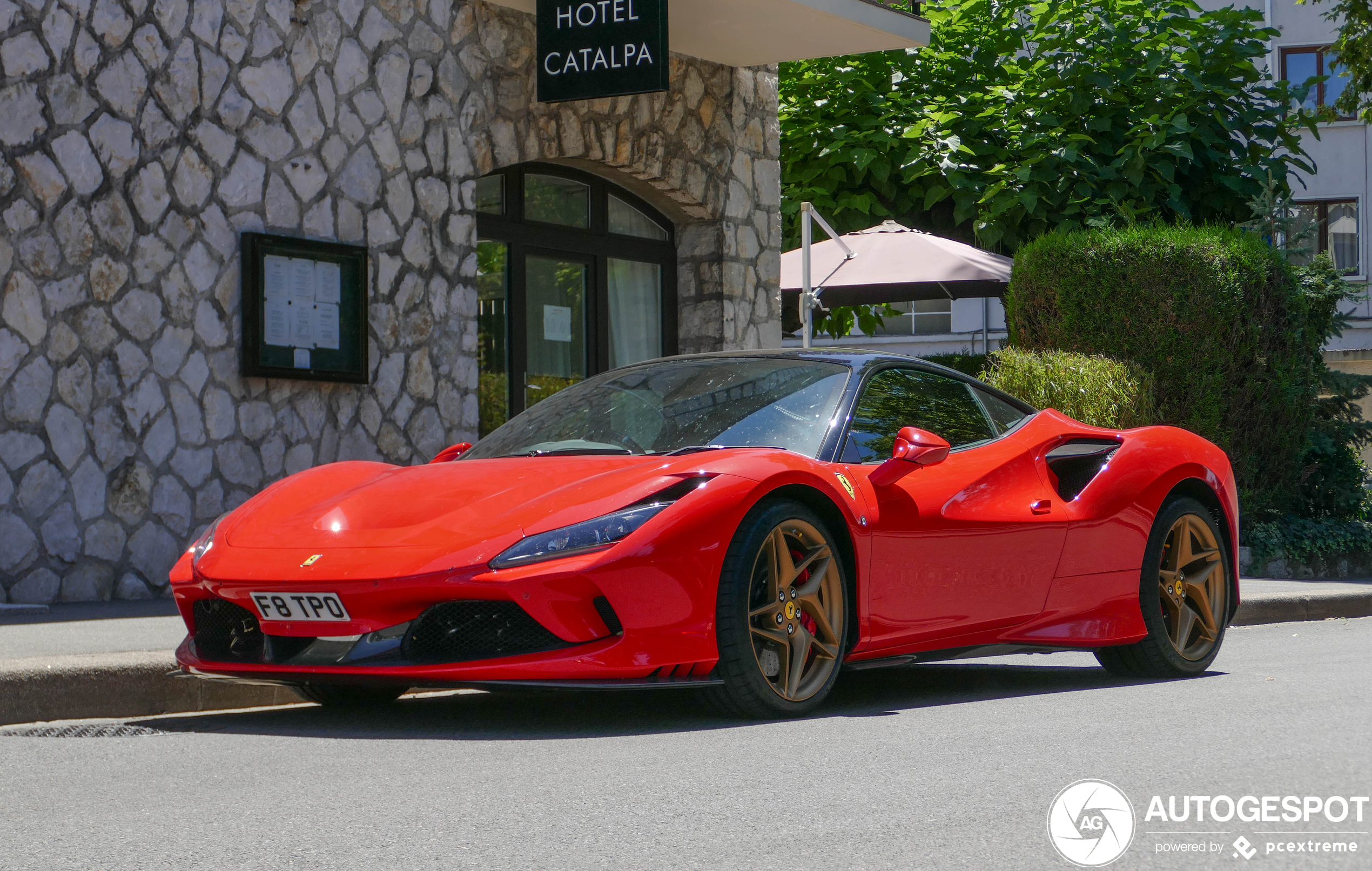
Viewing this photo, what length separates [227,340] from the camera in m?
9.59

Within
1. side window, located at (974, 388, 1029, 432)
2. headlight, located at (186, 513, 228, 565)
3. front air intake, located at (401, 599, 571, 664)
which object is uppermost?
side window, located at (974, 388, 1029, 432)

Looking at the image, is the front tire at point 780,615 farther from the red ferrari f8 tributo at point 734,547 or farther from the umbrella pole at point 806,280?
the umbrella pole at point 806,280

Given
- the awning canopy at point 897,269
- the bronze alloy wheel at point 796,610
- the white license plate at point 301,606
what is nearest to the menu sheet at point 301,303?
the white license plate at point 301,606

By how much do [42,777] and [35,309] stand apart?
5043 mm

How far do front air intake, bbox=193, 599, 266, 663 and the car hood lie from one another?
20 cm

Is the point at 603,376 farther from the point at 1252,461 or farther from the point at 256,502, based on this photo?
the point at 1252,461

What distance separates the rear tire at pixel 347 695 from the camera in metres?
5.65

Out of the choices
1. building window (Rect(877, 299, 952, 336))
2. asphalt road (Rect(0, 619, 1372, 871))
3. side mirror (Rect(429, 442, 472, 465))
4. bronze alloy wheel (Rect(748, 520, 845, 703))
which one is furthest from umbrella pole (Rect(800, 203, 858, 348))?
building window (Rect(877, 299, 952, 336))

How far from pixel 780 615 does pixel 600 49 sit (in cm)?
652

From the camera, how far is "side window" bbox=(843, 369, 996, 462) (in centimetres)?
568

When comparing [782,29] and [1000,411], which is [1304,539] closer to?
[782,29]

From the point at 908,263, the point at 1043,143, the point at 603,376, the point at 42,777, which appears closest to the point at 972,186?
the point at 1043,143

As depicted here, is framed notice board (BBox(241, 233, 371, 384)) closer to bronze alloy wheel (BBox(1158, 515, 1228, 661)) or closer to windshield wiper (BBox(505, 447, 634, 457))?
windshield wiper (BBox(505, 447, 634, 457))

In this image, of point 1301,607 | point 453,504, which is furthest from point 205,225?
point 1301,607
